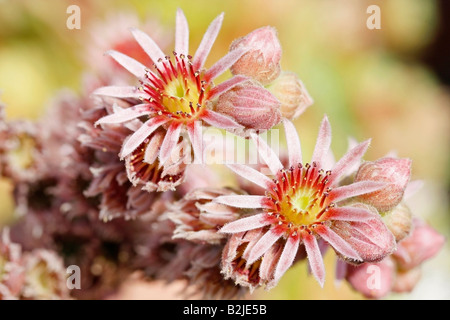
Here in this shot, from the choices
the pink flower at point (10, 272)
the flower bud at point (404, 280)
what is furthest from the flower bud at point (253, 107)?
the pink flower at point (10, 272)

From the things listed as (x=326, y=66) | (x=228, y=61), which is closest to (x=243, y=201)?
(x=228, y=61)

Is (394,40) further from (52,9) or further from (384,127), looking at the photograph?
(52,9)

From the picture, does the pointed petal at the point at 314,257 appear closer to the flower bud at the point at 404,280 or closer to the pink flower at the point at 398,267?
the pink flower at the point at 398,267

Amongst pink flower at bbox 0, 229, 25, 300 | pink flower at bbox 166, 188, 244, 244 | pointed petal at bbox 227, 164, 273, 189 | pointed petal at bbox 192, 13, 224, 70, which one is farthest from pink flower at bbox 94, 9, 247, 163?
pink flower at bbox 0, 229, 25, 300

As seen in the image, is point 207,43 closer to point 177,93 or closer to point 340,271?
point 177,93
